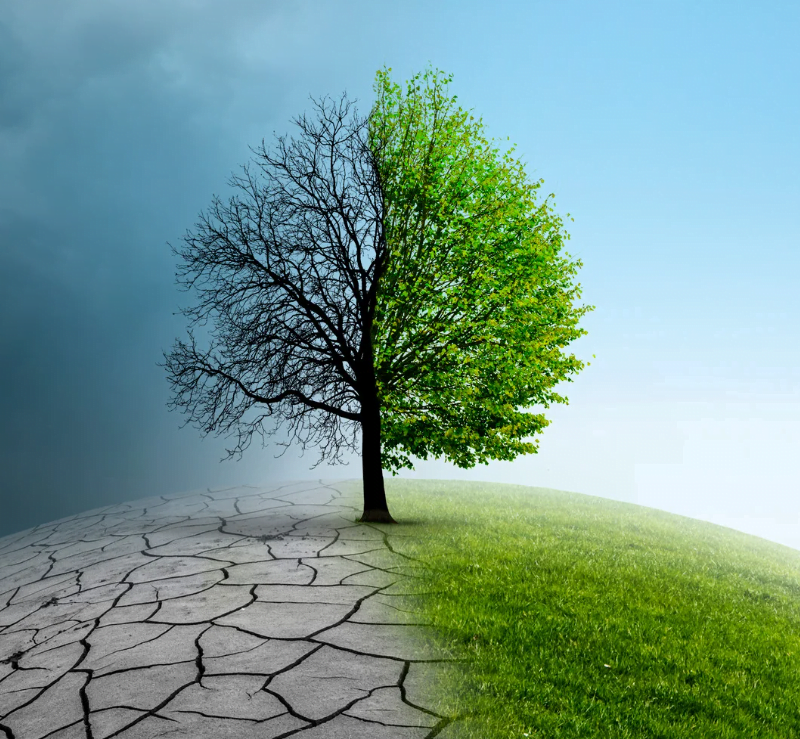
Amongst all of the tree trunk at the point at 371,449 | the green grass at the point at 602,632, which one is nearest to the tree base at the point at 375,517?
the tree trunk at the point at 371,449

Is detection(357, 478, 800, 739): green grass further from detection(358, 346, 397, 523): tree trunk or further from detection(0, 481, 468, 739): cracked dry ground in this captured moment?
detection(358, 346, 397, 523): tree trunk

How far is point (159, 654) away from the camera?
6.20 meters

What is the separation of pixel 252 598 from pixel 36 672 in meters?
2.33

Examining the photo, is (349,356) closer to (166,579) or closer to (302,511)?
(302,511)

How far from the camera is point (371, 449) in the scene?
12812mm

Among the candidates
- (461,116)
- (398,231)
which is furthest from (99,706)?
(461,116)

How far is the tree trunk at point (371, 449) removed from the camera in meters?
12.8

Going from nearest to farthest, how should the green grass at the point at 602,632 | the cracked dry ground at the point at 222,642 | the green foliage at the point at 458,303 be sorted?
1. the cracked dry ground at the point at 222,642
2. the green grass at the point at 602,632
3. the green foliage at the point at 458,303

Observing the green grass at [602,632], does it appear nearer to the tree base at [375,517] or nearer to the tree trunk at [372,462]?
the tree base at [375,517]

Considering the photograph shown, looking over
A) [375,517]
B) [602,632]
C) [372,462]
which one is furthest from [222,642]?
[372,462]

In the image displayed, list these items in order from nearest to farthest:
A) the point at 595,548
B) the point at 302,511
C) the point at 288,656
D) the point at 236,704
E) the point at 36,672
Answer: the point at 236,704, the point at 288,656, the point at 36,672, the point at 595,548, the point at 302,511

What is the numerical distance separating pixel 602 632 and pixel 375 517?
6525mm

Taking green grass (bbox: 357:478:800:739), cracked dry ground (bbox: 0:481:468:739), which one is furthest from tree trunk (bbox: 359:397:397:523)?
cracked dry ground (bbox: 0:481:468:739)

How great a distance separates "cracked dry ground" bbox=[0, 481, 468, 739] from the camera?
4934 mm
